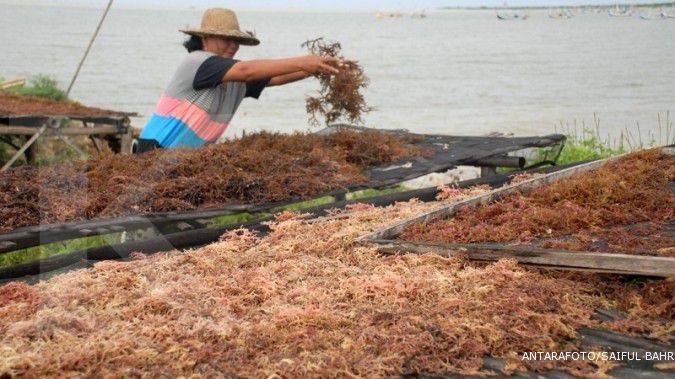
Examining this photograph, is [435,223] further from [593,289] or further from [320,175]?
[320,175]

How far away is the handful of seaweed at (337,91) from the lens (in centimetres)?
644

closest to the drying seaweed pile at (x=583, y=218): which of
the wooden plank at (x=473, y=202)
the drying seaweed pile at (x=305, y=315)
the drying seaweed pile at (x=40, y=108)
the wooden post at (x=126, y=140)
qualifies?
the wooden plank at (x=473, y=202)

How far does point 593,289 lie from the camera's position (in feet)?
10.5

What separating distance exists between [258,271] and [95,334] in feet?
2.87

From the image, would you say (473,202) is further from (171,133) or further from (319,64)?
(171,133)

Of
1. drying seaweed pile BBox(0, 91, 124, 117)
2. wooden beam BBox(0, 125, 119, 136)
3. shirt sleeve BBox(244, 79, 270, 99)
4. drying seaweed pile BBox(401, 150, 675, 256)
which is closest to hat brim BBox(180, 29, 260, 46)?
shirt sleeve BBox(244, 79, 270, 99)

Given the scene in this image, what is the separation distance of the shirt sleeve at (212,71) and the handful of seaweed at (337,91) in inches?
26.7

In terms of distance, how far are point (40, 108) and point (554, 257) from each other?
8.22 m

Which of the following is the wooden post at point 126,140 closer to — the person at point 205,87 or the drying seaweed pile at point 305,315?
the person at point 205,87

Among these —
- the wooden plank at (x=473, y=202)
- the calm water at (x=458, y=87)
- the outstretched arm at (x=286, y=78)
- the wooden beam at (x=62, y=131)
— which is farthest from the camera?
the calm water at (x=458, y=87)

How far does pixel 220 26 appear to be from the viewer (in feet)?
20.7

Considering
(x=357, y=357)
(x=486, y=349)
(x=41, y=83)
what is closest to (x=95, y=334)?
(x=357, y=357)

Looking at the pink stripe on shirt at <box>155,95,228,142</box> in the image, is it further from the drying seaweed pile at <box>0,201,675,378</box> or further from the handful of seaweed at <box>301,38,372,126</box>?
the drying seaweed pile at <box>0,201,675,378</box>

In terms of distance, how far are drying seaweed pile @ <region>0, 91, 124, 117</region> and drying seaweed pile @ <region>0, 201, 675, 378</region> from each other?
6.56 m
